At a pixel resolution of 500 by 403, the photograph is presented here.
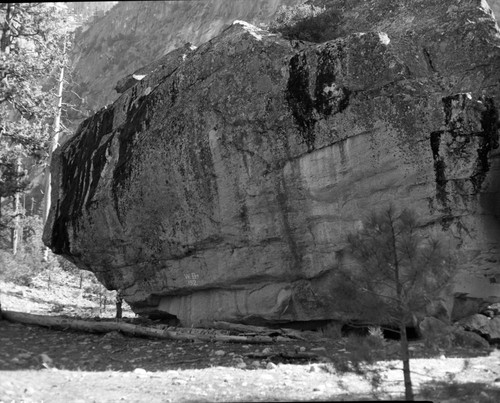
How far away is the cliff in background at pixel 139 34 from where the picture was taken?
6153 centimetres

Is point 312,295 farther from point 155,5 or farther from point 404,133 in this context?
point 155,5

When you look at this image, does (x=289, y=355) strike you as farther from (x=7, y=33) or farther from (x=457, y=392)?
(x=7, y=33)

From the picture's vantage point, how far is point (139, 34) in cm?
7062

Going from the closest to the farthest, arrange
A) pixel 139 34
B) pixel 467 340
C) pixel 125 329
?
1. pixel 467 340
2. pixel 125 329
3. pixel 139 34

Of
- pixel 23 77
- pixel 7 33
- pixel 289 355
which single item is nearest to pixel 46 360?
pixel 289 355

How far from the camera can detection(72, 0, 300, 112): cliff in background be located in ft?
202

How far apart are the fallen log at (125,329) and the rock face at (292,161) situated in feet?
2.88

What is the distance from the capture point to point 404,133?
10.7 meters

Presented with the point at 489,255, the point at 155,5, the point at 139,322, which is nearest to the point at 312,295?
the point at 489,255

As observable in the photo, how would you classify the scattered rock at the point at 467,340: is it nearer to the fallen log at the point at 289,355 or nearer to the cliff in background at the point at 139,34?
the fallen log at the point at 289,355

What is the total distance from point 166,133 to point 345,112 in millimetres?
4372

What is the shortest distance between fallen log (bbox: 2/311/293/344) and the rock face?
879 mm

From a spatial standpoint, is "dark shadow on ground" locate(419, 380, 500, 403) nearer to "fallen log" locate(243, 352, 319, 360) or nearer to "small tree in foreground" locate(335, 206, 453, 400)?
"small tree in foreground" locate(335, 206, 453, 400)

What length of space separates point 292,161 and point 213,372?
4.63m
